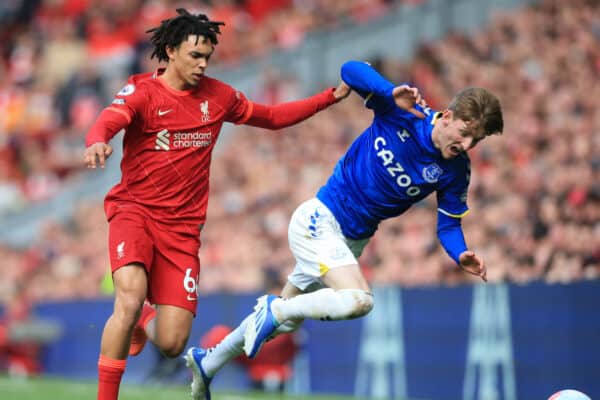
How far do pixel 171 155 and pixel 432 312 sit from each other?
16.7 feet

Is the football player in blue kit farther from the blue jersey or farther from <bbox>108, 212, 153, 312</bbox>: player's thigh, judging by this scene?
<bbox>108, 212, 153, 312</bbox>: player's thigh

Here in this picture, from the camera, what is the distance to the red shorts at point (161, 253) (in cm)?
768

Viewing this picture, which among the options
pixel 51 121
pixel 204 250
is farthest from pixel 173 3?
pixel 204 250

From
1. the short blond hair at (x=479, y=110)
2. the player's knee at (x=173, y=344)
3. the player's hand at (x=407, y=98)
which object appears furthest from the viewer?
the player's knee at (x=173, y=344)

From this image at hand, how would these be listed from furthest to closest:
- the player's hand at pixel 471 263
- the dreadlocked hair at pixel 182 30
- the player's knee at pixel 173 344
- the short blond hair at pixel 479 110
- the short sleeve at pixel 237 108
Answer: the short sleeve at pixel 237 108
the player's knee at pixel 173 344
the dreadlocked hair at pixel 182 30
the player's hand at pixel 471 263
the short blond hair at pixel 479 110

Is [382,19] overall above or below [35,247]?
above

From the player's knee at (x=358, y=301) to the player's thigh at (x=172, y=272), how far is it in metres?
1.14

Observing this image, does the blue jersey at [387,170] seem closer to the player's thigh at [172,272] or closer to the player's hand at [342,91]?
the player's hand at [342,91]

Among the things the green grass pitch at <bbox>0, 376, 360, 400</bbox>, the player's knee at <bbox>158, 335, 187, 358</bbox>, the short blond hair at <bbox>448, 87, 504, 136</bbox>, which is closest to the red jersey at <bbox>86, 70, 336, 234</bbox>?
the player's knee at <bbox>158, 335, 187, 358</bbox>

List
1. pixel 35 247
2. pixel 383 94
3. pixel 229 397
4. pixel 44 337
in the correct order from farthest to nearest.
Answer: pixel 35 247 → pixel 44 337 → pixel 229 397 → pixel 383 94

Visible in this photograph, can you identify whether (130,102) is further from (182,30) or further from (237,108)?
(237,108)

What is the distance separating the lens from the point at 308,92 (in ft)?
61.1

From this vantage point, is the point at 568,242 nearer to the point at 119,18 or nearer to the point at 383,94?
the point at 383,94

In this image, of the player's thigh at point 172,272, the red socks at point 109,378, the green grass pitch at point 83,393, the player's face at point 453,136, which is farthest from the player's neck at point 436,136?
the green grass pitch at point 83,393
